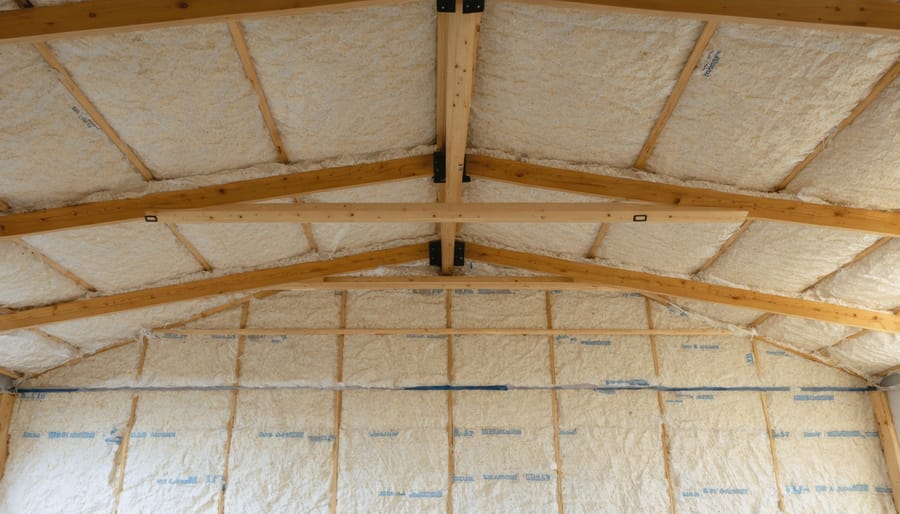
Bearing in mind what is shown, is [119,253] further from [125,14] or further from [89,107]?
[125,14]

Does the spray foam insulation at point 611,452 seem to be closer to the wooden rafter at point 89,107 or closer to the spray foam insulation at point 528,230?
the spray foam insulation at point 528,230

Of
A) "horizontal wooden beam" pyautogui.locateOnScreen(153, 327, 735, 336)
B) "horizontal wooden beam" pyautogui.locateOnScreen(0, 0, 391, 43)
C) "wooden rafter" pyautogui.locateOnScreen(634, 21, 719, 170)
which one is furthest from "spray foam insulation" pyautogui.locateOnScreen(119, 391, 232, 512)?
"wooden rafter" pyautogui.locateOnScreen(634, 21, 719, 170)

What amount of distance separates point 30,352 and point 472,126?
5567 millimetres

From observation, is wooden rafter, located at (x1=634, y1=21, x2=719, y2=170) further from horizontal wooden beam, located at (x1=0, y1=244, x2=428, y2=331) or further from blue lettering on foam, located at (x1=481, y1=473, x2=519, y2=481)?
blue lettering on foam, located at (x1=481, y1=473, x2=519, y2=481)

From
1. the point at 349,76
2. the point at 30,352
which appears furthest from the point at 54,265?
the point at 349,76

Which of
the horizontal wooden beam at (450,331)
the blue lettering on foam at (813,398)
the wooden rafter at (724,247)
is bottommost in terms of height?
the blue lettering on foam at (813,398)

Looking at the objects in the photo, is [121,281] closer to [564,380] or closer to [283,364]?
[283,364]

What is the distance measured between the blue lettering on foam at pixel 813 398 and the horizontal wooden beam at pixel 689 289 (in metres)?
1.61

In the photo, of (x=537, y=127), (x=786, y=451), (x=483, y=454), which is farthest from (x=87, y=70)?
(x=786, y=451)

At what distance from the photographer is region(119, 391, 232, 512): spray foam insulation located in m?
7.02

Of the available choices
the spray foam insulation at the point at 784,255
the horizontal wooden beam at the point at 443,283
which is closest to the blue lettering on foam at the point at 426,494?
the horizontal wooden beam at the point at 443,283

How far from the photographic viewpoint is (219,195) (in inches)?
209

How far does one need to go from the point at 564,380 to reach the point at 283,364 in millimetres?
3350

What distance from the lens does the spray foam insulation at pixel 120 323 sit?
695 cm
